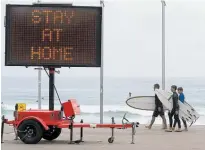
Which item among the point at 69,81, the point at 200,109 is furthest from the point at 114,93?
the point at 200,109

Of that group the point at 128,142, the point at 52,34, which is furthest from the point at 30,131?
the point at 128,142

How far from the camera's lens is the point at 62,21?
14.6 meters

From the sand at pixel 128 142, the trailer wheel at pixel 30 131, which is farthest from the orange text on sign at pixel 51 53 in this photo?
the sand at pixel 128 142

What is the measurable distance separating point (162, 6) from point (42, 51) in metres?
12.4

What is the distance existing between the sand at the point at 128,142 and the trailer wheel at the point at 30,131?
161 mm

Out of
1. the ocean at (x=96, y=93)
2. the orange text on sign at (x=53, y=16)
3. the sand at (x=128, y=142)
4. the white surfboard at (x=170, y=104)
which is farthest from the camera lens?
the ocean at (x=96, y=93)

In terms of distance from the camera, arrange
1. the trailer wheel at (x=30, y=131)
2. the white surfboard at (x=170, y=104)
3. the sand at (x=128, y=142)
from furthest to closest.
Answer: the white surfboard at (x=170, y=104) → the trailer wheel at (x=30, y=131) → the sand at (x=128, y=142)

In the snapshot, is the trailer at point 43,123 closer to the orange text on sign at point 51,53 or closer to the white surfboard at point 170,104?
the orange text on sign at point 51,53

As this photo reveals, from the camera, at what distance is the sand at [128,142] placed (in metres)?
14.2

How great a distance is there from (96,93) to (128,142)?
38917 mm

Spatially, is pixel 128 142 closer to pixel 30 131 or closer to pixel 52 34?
pixel 30 131

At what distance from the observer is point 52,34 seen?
14664 mm

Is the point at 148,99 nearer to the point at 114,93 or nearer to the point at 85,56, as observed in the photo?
the point at 85,56

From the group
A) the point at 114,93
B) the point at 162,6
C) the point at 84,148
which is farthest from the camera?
the point at 114,93
